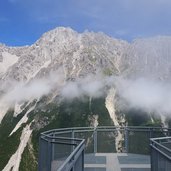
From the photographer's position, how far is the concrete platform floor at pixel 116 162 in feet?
49.8

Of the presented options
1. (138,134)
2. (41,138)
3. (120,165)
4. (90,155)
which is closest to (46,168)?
(41,138)

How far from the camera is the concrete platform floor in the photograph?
15180 mm

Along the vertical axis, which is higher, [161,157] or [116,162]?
[161,157]

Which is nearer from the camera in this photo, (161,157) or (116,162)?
(161,157)

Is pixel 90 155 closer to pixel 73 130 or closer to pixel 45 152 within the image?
pixel 73 130

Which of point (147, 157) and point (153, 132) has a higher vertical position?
point (153, 132)

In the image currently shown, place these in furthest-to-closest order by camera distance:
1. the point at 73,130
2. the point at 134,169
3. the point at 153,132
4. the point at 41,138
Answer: the point at 153,132, the point at 73,130, the point at 134,169, the point at 41,138

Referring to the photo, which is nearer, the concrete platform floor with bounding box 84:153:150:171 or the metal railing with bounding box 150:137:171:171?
the metal railing with bounding box 150:137:171:171

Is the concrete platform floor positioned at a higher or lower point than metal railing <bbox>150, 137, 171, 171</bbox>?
lower

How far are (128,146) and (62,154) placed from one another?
10.1m

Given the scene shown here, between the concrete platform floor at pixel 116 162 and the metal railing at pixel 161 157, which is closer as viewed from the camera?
the metal railing at pixel 161 157

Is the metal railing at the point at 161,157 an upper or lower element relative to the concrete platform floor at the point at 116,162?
upper

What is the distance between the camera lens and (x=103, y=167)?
1541cm

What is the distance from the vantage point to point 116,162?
17109 mm
